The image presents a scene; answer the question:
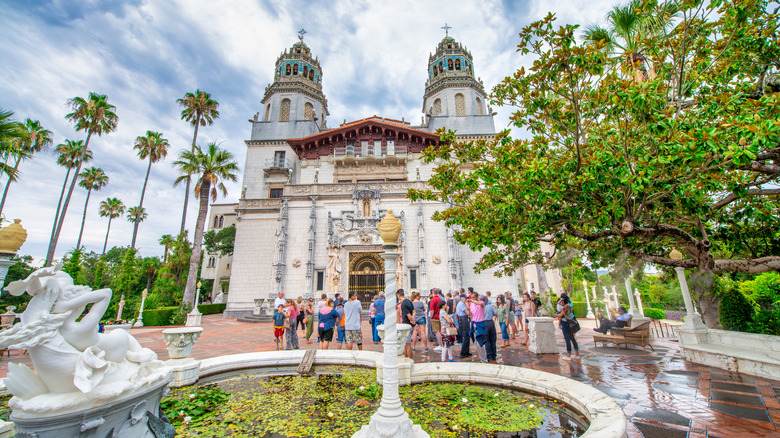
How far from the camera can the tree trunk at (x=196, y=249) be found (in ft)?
65.4

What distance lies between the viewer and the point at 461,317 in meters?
8.20

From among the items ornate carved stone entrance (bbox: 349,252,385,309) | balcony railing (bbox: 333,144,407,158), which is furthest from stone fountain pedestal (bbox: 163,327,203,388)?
balcony railing (bbox: 333,144,407,158)

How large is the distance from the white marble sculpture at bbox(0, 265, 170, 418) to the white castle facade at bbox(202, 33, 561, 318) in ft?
54.2

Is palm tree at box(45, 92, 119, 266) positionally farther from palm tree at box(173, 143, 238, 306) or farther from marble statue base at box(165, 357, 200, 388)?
marble statue base at box(165, 357, 200, 388)

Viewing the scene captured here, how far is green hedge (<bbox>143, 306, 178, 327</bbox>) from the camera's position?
17547 millimetres

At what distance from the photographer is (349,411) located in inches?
183

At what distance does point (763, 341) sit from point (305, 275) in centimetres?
1910

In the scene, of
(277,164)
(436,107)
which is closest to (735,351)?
(436,107)

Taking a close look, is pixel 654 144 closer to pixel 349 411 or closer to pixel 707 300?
pixel 349 411

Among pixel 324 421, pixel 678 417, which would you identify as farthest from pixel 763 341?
pixel 324 421

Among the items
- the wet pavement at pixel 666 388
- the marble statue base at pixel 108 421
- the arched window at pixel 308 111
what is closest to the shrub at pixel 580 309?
the wet pavement at pixel 666 388

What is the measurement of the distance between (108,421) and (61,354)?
2.63 feet

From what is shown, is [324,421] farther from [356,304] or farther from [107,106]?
[107,106]

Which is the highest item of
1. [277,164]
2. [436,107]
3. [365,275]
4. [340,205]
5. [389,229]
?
[436,107]
